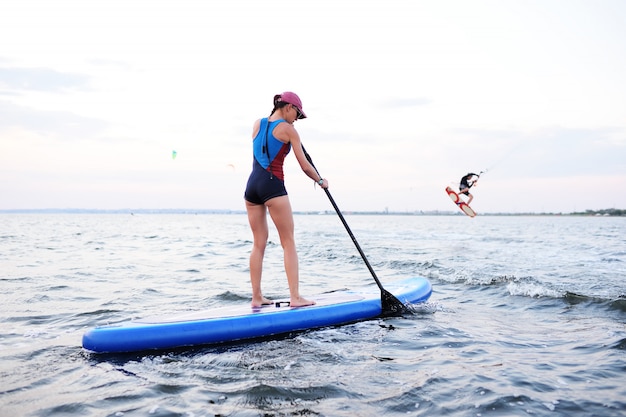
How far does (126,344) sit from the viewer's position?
4176 mm

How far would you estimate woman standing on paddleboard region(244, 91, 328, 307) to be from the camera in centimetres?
488

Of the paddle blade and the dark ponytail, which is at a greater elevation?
the dark ponytail

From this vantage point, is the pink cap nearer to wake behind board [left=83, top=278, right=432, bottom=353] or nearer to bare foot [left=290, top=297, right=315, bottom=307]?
bare foot [left=290, top=297, right=315, bottom=307]

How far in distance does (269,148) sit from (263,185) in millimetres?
385

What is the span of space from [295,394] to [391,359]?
1175 millimetres

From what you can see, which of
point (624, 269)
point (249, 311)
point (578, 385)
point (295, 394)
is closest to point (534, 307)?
point (578, 385)

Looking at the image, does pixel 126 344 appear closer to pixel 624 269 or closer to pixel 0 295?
pixel 0 295

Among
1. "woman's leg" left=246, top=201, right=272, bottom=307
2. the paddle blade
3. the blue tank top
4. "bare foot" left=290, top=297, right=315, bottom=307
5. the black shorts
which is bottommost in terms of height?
the paddle blade

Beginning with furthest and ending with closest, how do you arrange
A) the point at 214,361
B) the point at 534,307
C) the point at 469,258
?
the point at 469,258 < the point at 534,307 < the point at 214,361

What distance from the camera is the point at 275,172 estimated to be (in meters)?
4.96

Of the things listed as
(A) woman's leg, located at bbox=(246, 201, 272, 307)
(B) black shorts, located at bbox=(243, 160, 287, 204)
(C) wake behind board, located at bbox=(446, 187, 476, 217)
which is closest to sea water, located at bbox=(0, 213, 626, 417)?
(A) woman's leg, located at bbox=(246, 201, 272, 307)

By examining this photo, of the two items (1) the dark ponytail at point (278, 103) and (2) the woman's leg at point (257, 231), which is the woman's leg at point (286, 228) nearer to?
(2) the woman's leg at point (257, 231)

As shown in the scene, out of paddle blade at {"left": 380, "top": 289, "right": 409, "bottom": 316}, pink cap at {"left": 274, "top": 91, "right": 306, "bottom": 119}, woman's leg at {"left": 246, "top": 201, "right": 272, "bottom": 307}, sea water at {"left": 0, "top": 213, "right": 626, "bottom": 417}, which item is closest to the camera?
sea water at {"left": 0, "top": 213, "right": 626, "bottom": 417}

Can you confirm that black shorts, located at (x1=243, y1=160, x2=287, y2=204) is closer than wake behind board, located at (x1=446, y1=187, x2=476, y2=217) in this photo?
Yes
